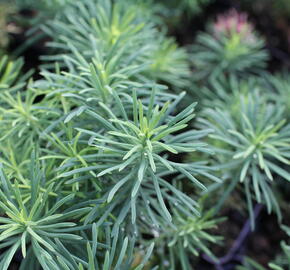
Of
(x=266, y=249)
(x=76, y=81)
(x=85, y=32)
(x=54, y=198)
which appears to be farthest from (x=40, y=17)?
(x=266, y=249)

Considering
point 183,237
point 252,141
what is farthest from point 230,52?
point 183,237

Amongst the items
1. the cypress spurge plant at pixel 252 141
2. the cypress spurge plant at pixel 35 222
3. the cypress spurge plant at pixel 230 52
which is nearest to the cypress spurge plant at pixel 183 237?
the cypress spurge plant at pixel 252 141

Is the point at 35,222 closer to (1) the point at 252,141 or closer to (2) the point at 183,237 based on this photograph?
(2) the point at 183,237

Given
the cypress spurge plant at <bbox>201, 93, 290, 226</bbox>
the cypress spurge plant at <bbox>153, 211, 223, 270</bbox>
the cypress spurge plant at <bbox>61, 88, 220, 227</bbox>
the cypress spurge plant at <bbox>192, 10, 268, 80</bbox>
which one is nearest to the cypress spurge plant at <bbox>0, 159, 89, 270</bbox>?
the cypress spurge plant at <bbox>61, 88, 220, 227</bbox>

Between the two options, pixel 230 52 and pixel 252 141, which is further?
pixel 230 52

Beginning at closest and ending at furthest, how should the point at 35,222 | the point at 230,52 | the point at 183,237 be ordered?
the point at 35,222 → the point at 183,237 → the point at 230,52

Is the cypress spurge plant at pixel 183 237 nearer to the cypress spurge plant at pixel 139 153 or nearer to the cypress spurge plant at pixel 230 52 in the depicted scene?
the cypress spurge plant at pixel 139 153

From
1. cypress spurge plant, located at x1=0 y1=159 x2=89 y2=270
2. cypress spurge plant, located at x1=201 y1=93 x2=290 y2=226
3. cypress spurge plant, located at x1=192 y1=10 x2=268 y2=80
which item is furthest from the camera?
cypress spurge plant, located at x1=192 y1=10 x2=268 y2=80

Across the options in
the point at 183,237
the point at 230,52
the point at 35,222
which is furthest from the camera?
the point at 230,52

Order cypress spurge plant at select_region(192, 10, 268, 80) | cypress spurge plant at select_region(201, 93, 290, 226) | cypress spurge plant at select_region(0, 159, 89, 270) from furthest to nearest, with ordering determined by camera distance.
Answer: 1. cypress spurge plant at select_region(192, 10, 268, 80)
2. cypress spurge plant at select_region(201, 93, 290, 226)
3. cypress spurge plant at select_region(0, 159, 89, 270)

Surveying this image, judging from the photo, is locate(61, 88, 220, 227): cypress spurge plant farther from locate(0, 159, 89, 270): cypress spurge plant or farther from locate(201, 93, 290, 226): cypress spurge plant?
locate(201, 93, 290, 226): cypress spurge plant

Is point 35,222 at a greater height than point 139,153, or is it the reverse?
point 139,153
